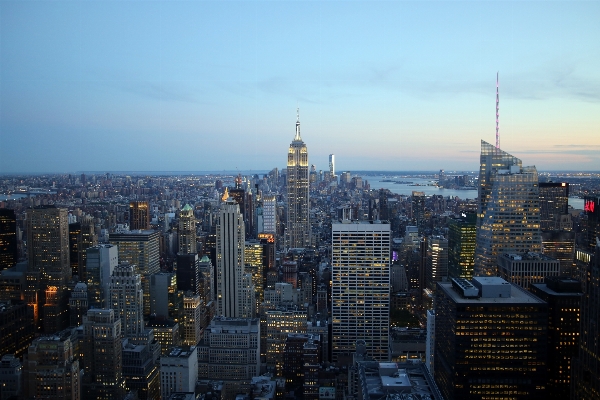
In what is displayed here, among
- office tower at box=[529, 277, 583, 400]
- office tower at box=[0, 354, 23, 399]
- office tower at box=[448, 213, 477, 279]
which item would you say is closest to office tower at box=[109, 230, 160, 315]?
office tower at box=[0, 354, 23, 399]

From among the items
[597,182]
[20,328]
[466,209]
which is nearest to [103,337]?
[20,328]

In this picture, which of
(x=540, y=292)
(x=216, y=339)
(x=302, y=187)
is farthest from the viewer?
(x=302, y=187)

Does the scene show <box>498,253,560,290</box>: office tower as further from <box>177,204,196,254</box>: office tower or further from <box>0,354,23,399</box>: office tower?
<box>177,204,196,254</box>: office tower

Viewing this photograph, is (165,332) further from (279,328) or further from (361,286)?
(361,286)

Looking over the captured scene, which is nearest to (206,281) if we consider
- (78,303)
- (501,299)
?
(78,303)

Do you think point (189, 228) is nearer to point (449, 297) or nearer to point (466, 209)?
point (466, 209)

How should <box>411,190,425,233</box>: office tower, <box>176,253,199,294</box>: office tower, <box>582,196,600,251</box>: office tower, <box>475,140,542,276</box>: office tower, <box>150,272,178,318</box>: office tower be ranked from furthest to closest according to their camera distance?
1. <box>411,190,425,233</box>: office tower
2. <box>176,253,199,294</box>: office tower
3. <box>150,272,178,318</box>: office tower
4. <box>475,140,542,276</box>: office tower
5. <box>582,196,600,251</box>: office tower

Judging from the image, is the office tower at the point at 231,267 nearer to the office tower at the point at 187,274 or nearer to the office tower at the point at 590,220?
the office tower at the point at 187,274
